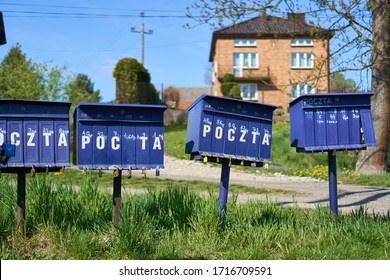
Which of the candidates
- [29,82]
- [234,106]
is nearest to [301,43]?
[29,82]

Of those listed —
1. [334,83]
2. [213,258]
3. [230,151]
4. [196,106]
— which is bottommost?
[213,258]

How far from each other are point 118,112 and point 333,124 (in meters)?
2.71

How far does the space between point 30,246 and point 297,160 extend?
15614 mm

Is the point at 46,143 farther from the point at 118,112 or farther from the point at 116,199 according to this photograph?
the point at 116,199

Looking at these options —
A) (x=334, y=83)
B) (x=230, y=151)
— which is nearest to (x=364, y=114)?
(x=230, y=151)

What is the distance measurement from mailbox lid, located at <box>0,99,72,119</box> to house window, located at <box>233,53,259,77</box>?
41.2 meters

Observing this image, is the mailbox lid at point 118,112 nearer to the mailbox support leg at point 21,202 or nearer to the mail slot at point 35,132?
the mail slot at point 35,132

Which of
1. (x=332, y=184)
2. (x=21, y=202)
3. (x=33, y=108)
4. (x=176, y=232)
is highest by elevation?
(x=33, y=108)

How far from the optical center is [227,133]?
23.5ft

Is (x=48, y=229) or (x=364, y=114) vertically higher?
(x=364, y=114)
